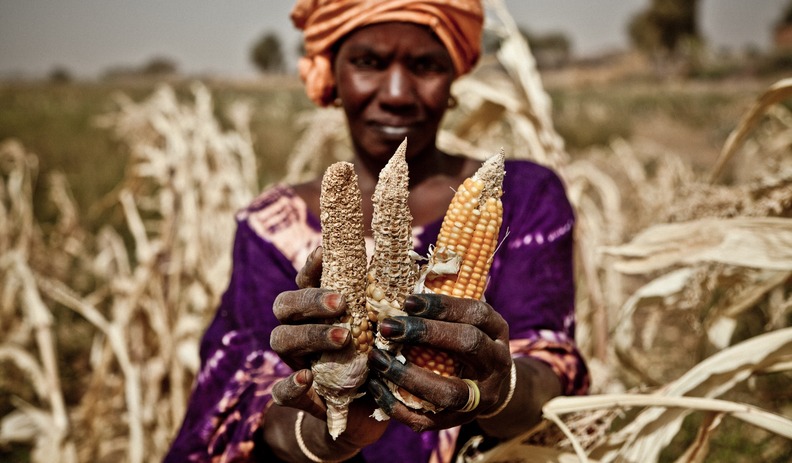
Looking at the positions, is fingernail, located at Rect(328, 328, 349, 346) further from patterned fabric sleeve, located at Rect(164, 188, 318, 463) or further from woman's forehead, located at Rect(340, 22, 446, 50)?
woman's forehead, located at Rect(340, 22, 446, 50)

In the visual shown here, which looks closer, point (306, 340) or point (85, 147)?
point (306, 340)

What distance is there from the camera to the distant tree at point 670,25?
4731cm

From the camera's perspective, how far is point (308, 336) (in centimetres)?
85

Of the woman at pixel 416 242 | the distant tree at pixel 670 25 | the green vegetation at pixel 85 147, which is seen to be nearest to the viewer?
the woman at pixel 416 242

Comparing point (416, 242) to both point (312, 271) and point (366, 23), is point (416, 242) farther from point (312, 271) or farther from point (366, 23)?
point (312, 271)

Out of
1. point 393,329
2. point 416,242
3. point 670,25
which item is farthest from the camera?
point 670,25

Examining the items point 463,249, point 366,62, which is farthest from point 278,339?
point 366,62

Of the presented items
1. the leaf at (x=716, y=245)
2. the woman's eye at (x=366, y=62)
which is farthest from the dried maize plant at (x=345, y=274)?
the leaf at (x=716, y=245)

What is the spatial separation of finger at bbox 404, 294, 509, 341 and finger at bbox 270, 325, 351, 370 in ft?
0.33

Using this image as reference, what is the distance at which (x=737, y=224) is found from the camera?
152 centimetres

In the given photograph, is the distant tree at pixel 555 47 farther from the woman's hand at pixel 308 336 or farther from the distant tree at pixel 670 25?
the woman's hand at pixel 308 336

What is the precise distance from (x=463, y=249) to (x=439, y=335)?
0.44ft

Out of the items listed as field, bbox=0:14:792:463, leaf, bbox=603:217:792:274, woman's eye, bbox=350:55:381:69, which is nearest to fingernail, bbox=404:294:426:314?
field, bbox=0:14:792:463

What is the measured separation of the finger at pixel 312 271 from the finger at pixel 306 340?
82mm
